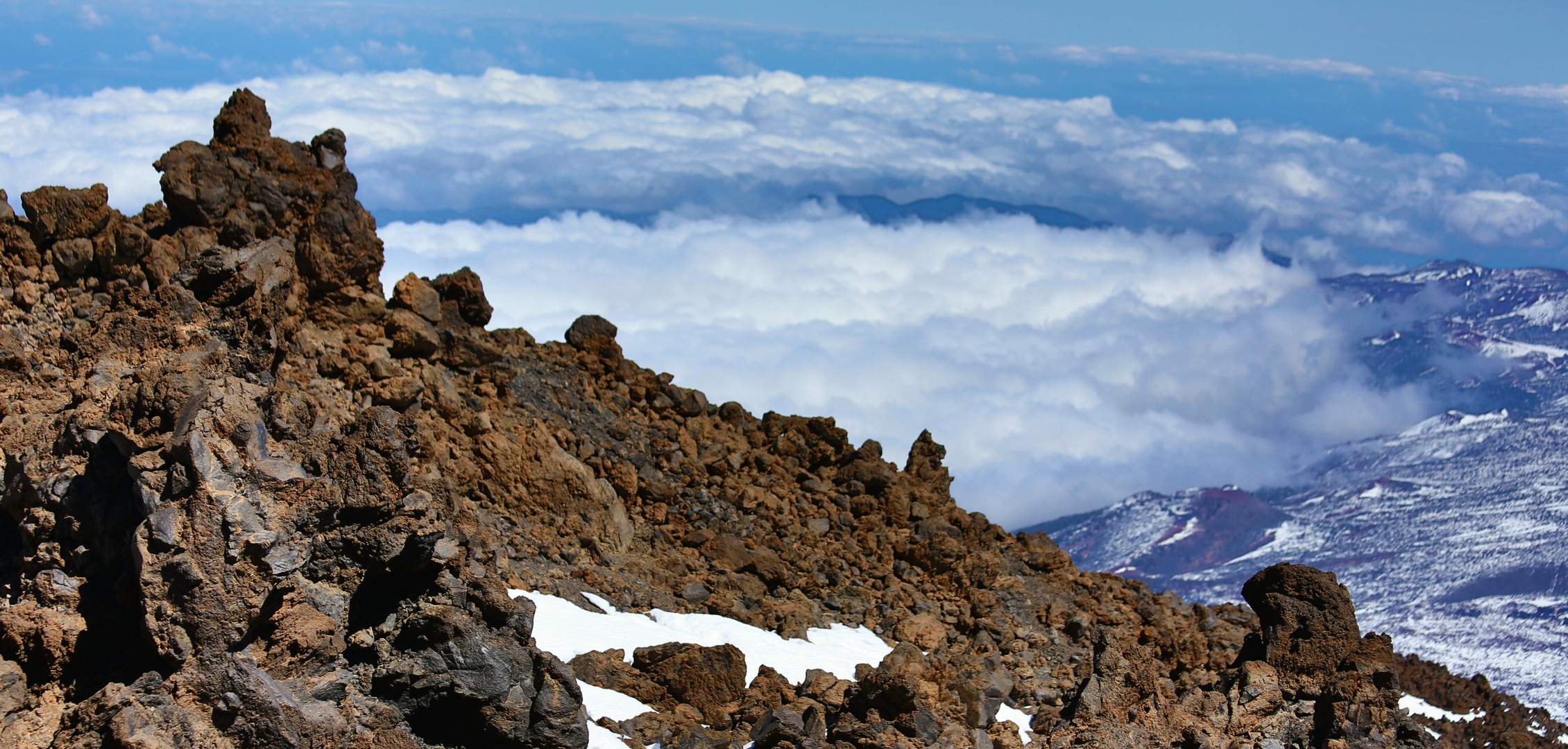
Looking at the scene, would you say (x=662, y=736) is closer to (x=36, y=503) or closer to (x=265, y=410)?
(x=265, y=410)

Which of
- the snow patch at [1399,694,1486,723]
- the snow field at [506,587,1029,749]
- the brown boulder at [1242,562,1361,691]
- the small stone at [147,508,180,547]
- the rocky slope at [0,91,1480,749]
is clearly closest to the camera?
the small stone at [147,508,180,547]

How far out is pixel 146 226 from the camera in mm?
16109

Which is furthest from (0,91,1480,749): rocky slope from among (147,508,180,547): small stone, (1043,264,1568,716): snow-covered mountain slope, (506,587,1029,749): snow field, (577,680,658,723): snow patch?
(1043,264,1568,716): snow-covered mountain slope

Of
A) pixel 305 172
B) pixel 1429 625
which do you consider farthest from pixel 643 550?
pixel 1429 625

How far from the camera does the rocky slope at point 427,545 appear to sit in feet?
29.2

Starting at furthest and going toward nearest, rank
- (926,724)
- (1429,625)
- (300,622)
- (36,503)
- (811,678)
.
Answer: (1429,625)
(811,678)
(926,724)
(36,503)
(300,622)

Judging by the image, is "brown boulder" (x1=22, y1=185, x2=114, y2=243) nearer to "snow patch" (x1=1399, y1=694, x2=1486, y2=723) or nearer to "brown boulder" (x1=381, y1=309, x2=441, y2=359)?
"brown boulder" (x1=381, y1=309, x2=441, y2=359)

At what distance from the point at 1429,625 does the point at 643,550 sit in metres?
121

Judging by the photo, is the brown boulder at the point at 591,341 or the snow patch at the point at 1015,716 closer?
the snow patch at the point at 1015,716

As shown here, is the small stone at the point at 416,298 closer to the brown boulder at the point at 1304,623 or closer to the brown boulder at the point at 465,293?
the brown boulder at the point at 465,293

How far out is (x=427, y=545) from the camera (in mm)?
9664

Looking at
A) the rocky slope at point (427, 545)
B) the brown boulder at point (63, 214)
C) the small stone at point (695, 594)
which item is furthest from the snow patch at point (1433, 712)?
the brown boulder at point (63, 214)

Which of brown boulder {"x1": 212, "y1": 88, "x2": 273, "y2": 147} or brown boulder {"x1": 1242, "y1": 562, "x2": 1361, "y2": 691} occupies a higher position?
brown boulder {"x1": 212, "y1": 88, "x2": 273, "y2": 147}

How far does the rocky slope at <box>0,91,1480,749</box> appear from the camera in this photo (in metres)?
8.91
